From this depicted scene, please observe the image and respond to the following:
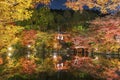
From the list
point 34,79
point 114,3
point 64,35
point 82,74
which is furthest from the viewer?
point 64,35

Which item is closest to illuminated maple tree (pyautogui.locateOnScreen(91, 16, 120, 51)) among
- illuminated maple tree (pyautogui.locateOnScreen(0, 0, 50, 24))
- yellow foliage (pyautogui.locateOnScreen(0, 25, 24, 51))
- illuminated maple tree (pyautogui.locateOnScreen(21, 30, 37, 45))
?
illuminated maple tree (pyautogui.locateOnScreen(0, 0, 50, 24))

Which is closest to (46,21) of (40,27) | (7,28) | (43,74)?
(40,27)

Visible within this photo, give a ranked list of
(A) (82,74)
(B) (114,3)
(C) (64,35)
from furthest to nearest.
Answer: (C) (64,35) < (B) (114,3) < (A) (82,74)

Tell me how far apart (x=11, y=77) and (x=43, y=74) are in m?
1.56

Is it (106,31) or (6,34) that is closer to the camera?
(106,31)

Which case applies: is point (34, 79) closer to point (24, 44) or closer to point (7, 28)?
point (7, 28)

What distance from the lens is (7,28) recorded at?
58.0ft

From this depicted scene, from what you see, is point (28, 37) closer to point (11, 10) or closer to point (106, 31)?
point (11, 10)

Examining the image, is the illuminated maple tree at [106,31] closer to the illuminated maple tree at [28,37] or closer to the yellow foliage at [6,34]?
the yellow foliage at [6,34]

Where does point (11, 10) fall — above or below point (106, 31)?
above

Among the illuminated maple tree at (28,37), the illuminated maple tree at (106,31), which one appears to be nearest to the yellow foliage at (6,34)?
the illuminated maple tree at (28,37)

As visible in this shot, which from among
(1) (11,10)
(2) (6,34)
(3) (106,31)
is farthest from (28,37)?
(3) (106,31)

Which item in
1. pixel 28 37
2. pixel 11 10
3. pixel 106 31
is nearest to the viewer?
pixel 106 31

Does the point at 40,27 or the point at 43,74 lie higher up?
the point at 40,27
